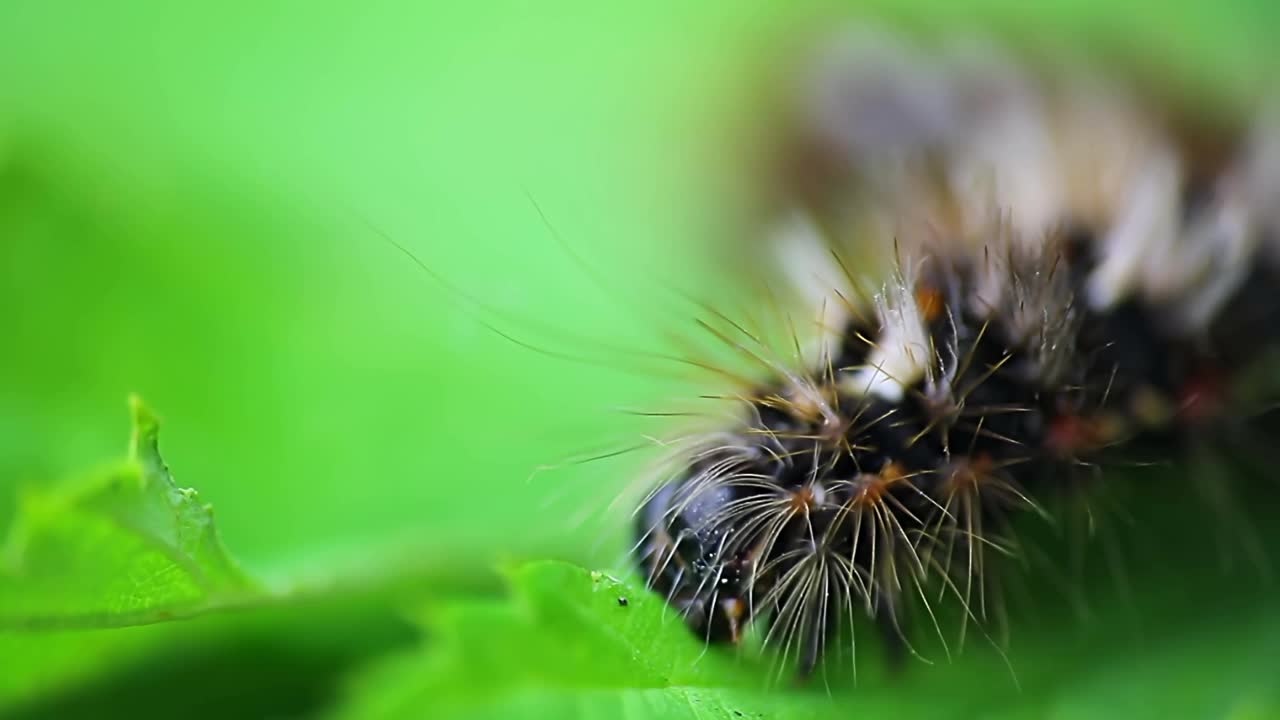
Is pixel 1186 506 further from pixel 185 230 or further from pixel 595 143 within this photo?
pixel 595 143

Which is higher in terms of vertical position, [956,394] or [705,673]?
[956,394]

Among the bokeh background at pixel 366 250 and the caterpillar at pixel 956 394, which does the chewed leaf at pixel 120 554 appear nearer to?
the bokeh background at pixel 366 250

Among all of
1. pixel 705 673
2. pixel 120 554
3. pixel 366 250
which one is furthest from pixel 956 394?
pixel 366 250

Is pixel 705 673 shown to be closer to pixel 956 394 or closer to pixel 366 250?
pixel 956 394

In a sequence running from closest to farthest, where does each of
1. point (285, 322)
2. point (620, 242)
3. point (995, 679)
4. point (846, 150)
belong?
point (995, 679) < point (285, 322) < point (846, 150) < point (620, 242)

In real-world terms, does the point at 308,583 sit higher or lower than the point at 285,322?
lower

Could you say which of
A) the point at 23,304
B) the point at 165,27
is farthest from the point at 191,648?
the point at 165,27

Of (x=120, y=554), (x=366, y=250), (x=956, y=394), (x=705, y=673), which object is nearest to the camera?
(x=120, y=554)

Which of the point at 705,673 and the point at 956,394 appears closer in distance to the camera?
the point at 705,673
